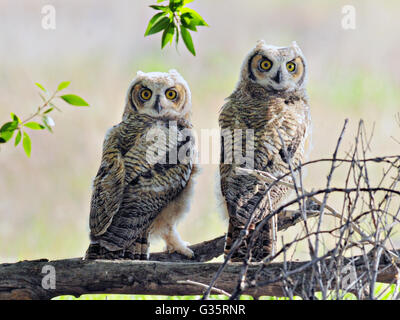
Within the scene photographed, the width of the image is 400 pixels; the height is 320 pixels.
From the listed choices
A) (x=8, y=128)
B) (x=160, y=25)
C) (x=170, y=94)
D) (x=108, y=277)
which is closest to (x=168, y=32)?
(x=160, y=25)

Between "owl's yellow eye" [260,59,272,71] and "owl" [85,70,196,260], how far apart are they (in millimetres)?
407

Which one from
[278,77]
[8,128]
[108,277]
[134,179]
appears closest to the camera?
[8,128]

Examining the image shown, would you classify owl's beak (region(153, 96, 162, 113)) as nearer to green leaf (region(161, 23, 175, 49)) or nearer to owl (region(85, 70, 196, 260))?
owl (region(85, 70, 196, 260))

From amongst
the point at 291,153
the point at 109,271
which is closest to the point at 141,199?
the point at 109,271

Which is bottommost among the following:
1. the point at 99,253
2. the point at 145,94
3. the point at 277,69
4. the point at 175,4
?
the point at 99,253

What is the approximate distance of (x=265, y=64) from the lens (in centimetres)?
282

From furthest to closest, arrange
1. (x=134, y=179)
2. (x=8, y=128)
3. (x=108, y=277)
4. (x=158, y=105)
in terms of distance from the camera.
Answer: (x=158, y=105), (x=134, y=179), (x=108, y=277), (x=8, y=128)

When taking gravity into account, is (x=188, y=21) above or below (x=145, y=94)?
above

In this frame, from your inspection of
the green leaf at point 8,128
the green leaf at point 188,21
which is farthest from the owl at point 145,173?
the green leaf at point 188,21

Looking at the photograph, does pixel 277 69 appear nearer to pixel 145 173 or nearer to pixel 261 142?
pixel 261 142

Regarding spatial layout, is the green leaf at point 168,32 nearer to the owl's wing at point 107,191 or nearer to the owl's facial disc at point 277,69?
the owl's wing at point 107,191

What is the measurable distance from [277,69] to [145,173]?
0.85 m

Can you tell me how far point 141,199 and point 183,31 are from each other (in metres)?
1.00

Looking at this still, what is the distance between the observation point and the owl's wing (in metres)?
2.38
